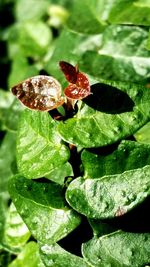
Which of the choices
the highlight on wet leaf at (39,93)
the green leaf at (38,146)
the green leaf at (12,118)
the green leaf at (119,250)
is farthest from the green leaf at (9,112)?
the green leaf at (119,250)

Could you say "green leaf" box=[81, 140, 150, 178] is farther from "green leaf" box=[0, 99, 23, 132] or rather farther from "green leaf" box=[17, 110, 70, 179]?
"green leaf" box=[0, 99, 23, 132]

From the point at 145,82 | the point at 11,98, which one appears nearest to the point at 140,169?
the point at 145,82

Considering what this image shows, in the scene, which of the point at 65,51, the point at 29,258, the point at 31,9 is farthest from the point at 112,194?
the point at 31,9

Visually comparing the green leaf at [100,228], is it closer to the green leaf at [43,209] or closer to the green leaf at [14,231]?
the green leaf at [43,209]

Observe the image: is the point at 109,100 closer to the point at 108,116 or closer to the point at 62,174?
the point at 108,116

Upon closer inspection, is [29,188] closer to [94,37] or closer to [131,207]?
[131,207]

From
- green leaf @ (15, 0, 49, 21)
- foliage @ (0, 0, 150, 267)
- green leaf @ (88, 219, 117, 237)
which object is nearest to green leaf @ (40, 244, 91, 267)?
foliage @ (0, 0, 150, 267)
